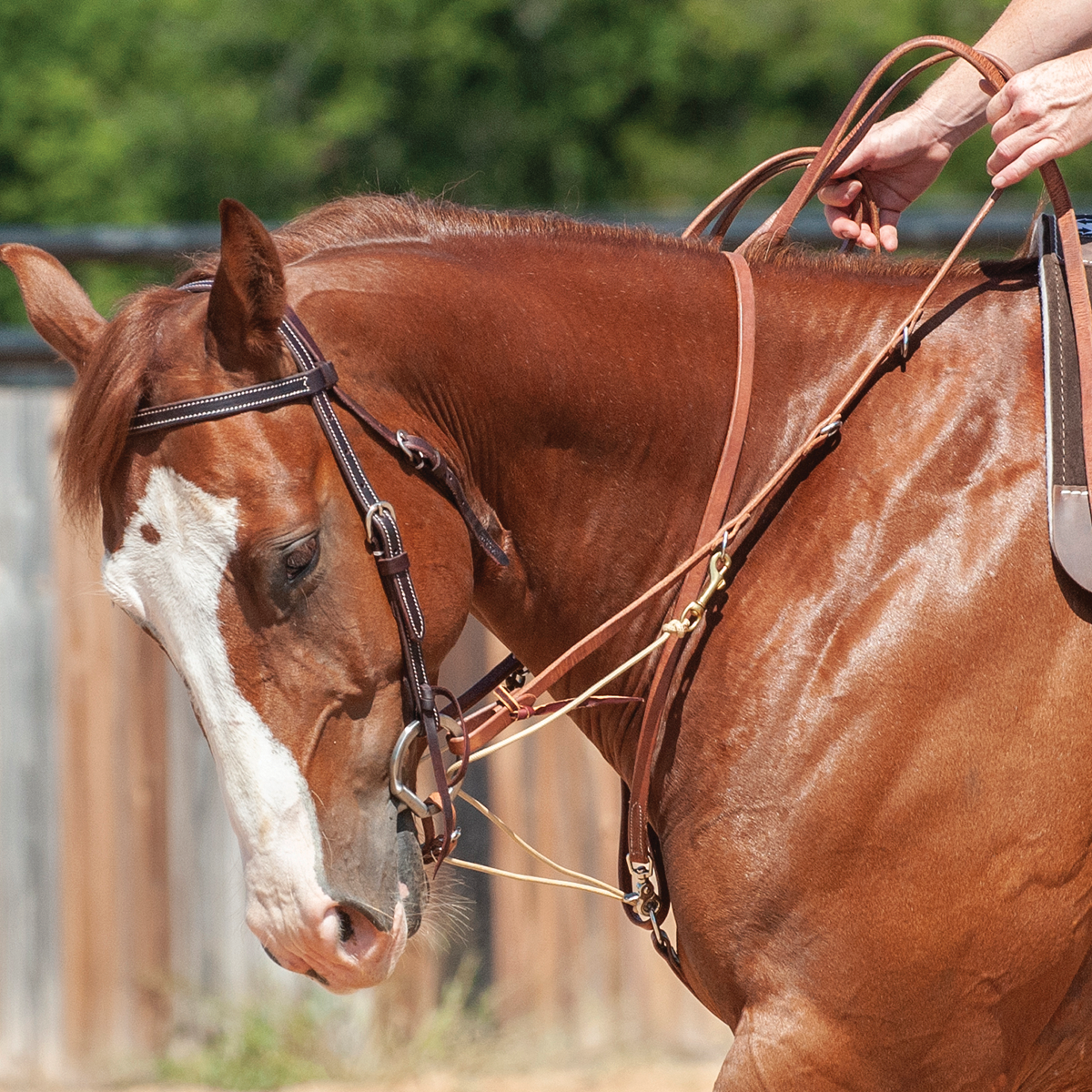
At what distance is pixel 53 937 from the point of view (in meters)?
4.82

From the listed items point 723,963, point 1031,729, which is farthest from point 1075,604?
point 723,963

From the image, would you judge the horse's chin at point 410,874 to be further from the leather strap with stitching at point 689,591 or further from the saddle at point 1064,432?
the saddle at point 1064,432

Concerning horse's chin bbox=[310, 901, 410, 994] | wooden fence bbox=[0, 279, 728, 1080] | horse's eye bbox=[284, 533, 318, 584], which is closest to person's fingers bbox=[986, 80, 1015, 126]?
horse's eye bbox=[284, 533, 318, 584]

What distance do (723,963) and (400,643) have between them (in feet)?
2.22

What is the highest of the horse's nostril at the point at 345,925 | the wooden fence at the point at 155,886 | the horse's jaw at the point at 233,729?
the horse's jaw at the point at 233,729

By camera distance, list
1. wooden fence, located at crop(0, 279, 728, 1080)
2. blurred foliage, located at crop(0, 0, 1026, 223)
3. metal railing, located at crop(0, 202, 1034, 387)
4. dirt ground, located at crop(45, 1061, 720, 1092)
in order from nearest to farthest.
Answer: dirt ground, located at crop(45, 1061, 720, 1092), wooden fence, located at crop(0, 279, 728, 1080), metal railing, located at crop(0, 202, 1034, 387), blurred foliage, located at crop(0, 0, 1026, 223)

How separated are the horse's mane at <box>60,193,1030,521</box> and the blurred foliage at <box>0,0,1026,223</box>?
37.5 feet

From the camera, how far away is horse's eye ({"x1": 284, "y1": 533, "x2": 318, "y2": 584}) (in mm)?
1884

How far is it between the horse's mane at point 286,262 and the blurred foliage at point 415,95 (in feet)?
37.5

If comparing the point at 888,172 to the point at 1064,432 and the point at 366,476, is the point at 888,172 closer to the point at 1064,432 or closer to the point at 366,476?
the point at 1064,432

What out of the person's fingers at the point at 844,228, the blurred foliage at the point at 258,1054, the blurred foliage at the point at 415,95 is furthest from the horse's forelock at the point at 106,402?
the blurred foliage at the point at 415,95

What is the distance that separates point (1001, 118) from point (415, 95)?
41.3ft

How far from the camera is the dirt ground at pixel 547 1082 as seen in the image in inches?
183

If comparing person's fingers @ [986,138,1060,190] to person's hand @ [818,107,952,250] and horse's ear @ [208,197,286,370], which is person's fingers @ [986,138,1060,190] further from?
horse's ear @ [208,197,286,370]
